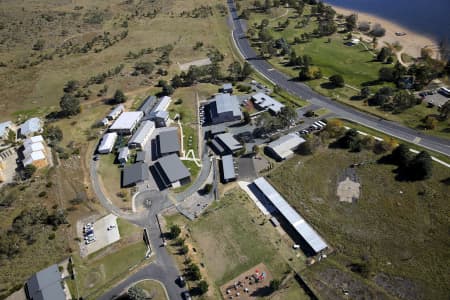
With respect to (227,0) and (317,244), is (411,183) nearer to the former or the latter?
(317,244)

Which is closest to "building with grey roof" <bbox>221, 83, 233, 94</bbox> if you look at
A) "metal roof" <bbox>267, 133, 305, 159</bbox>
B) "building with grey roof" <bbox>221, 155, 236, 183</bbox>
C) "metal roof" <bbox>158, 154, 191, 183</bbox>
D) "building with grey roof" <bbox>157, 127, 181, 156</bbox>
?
"building with grey roof" <bbox>157, 127, 181, 156</bbox>

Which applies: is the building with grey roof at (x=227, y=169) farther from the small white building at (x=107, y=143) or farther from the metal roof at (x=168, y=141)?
the small white building at (x=107, y=143)

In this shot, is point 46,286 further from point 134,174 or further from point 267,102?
point 267,102

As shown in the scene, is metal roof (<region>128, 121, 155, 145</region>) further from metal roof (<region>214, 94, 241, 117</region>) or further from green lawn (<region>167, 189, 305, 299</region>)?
green lawn (<region>167, 189, 305, 299</region>)

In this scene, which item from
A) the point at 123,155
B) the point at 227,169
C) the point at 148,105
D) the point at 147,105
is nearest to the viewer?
the point at 227,169

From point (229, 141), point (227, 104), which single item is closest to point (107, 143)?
point (229, 141)
